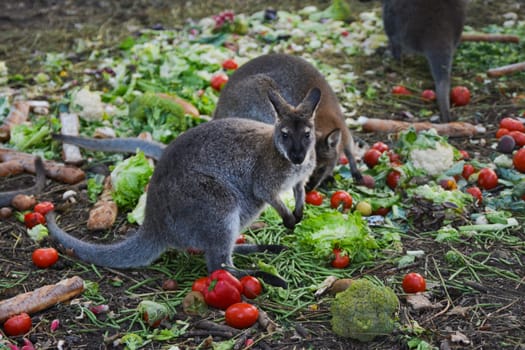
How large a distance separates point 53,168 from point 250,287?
98.1 inches

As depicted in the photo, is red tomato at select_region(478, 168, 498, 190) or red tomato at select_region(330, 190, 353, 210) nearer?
red tomato at select_region(330, 190, 353, 210)

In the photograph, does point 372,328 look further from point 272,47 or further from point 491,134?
point 272,47

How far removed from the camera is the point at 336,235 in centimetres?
468

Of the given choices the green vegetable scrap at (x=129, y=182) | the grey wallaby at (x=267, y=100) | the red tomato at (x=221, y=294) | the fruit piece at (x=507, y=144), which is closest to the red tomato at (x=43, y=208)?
the green vegetable scrap at (x=129, y=182)

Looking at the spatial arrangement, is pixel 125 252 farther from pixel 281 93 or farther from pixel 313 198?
pixel 281 93

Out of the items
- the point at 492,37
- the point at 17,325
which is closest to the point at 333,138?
the point at 17,325

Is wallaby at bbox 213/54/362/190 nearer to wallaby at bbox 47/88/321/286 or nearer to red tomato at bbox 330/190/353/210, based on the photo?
red tomato at bbox 330/190/353/210

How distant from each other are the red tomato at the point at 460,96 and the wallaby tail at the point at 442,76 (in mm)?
126

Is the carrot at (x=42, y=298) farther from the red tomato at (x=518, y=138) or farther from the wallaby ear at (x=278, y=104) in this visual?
the red tomato at (x=518, y=138)

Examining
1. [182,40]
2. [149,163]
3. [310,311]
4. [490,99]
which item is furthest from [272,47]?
[310,311]

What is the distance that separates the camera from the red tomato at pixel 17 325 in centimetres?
393

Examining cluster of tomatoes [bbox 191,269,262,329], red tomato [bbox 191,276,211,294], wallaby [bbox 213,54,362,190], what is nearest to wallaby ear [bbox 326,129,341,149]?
wallaby [bbox 213,54,362,190]

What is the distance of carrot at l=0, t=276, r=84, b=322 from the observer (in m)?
4.05

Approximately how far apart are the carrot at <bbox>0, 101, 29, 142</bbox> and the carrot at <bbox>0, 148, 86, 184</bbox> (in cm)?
42
